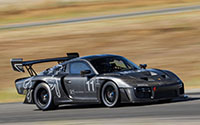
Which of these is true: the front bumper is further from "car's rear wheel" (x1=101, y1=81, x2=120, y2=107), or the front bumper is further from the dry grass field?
the dry grass field

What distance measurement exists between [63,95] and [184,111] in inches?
122

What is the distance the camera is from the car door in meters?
10.5

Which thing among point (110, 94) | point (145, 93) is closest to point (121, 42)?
point (110, 94)

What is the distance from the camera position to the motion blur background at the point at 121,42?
1933 centimetres

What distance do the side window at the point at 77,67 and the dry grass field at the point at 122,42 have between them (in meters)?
6.01

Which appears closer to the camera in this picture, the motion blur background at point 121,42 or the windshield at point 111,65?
the windshield at point 111,65

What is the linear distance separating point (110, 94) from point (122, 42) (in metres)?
13.3

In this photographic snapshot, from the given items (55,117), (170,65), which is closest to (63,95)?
(55,117)

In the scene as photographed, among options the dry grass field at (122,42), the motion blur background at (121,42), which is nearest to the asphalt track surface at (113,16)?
the motion blur background at (121,42)

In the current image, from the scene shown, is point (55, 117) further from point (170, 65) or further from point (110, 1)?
point (110, 1)

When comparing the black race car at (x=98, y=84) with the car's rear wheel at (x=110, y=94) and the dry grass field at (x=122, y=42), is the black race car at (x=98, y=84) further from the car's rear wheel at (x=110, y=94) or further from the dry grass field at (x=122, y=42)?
the dry grass field at (x=122, y=42)

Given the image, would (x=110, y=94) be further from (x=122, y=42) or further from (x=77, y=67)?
(x=122, y=42)

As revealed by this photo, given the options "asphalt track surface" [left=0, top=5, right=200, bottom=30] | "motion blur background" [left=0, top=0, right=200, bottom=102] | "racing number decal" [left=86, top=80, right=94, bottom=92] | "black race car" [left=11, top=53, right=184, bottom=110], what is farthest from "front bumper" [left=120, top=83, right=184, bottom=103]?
"asphalt track surface" [left=0, top=5, right=200, bottom=30]

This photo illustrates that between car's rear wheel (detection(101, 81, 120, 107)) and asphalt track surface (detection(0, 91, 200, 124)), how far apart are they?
0.46 feet
